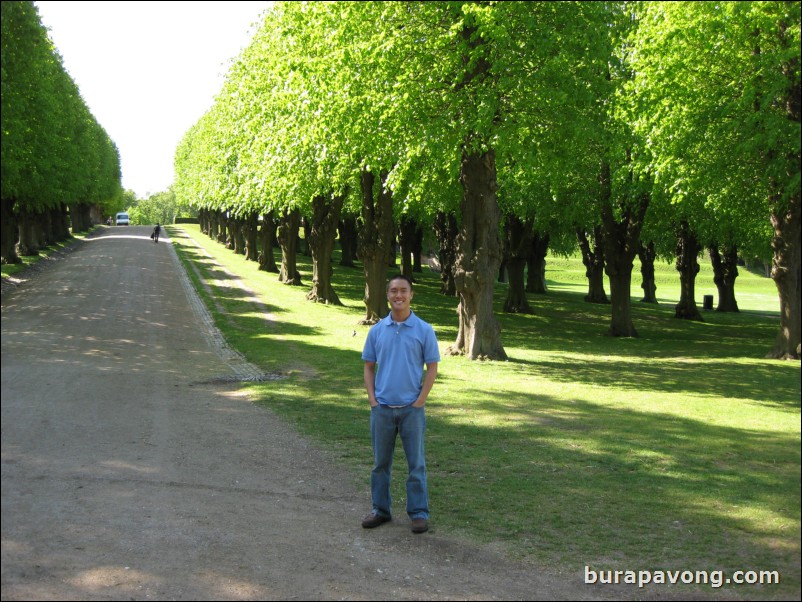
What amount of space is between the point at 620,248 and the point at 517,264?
7641 mm

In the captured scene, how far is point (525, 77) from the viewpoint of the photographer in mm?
17797

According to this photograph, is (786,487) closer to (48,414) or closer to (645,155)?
(48,414)

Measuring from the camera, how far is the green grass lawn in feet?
22.7

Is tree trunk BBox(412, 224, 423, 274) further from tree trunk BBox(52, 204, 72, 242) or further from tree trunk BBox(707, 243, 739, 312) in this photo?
tree trunk BBox(52, 204, 72, 242)

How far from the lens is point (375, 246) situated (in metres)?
25.2

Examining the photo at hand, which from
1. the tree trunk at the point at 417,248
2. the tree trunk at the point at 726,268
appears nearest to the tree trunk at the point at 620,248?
the tree trunk at the point at 726,268

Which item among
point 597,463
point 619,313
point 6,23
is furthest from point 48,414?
point 619,313

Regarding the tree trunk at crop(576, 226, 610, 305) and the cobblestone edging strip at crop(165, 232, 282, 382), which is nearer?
the cobblestone edging strip at crop(165, 232, 282, 382)

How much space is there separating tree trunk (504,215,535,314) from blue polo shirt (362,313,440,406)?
28687 millimetres

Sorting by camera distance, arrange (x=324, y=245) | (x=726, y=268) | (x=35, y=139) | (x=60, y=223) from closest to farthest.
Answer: (x=35, y=139) < (x=726, y=268) < (x=324, y=245) < (x=60, y=223)

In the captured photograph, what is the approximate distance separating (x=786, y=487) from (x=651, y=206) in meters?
25.3

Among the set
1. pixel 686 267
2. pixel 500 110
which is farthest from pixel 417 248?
pixel 500 110

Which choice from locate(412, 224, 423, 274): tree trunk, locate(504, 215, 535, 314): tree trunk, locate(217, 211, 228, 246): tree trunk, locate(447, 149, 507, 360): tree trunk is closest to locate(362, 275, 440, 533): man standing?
locate(447, 149, 507, 360): tree trunk

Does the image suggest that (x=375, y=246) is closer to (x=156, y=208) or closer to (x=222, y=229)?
(x=222, y=229)
